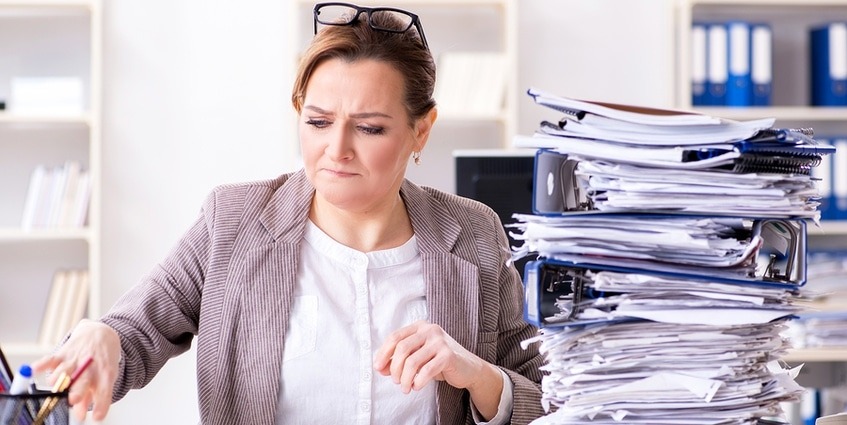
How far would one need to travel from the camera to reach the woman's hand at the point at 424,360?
1.20 metres

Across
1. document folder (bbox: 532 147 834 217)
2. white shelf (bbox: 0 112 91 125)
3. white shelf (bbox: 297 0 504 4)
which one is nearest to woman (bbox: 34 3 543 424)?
document folder (bbox: 532 147 834 217)

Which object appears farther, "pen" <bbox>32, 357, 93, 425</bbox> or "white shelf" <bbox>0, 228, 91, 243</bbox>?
"white shelf" <bbox>0, 228, 91, 243</bbox>

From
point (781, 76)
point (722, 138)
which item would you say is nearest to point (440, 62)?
point (781, 76)

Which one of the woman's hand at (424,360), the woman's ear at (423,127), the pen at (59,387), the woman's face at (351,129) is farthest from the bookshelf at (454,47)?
the pen at (59,387)

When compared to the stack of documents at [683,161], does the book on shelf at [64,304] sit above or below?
below

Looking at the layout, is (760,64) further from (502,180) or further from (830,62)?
(502,180)

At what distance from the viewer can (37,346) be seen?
140 inches

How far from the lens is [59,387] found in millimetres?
1084

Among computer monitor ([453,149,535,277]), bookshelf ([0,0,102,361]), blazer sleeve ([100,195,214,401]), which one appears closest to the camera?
blazer sleeve ([100,195,214,401])

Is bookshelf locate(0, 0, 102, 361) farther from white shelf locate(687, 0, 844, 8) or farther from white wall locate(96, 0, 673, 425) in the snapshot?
white shelf locate(687, 0, 844, 8)

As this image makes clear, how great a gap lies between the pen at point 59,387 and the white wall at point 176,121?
2.74 metres

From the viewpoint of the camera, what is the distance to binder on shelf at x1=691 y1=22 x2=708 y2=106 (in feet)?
11.8

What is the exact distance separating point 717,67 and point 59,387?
299 centimetres

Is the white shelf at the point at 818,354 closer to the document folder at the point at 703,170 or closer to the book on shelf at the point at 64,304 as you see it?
the book on shelf at the point at 64,304
